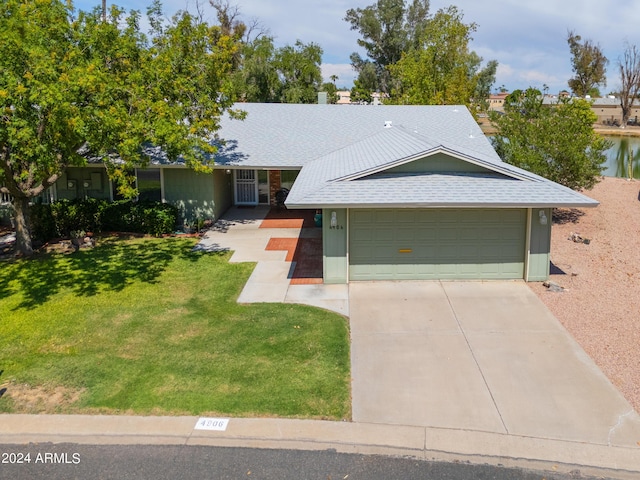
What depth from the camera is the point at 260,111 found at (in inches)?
966

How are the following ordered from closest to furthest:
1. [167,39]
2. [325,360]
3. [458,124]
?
[325,360] < [167,39] < [458,124]

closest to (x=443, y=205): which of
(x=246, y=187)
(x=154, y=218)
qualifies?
(x=154, y=218)

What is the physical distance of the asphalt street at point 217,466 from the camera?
6.68 meters

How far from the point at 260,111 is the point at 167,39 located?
22.7 feet

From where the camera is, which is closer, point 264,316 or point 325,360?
point 325,360

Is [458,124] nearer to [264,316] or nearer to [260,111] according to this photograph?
[260,111]

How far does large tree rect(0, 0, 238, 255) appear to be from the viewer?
1282cm

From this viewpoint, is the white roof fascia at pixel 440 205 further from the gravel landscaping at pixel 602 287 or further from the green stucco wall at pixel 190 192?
→ the green stucco wall at pixel 190 192

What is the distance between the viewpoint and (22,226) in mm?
15859

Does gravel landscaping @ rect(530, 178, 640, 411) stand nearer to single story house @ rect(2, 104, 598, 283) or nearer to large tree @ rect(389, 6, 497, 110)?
single story house @ rect(2, 104, 598, 283)

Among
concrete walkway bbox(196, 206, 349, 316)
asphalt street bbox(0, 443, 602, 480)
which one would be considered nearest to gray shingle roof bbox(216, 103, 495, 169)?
concrete walkway bbox(196, 206, 349, 316)

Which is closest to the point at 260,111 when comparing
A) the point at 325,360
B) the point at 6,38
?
the point at 6,38

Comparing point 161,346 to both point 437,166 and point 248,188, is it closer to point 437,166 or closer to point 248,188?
point 437,166

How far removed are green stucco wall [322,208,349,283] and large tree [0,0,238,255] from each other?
16.9 ft
